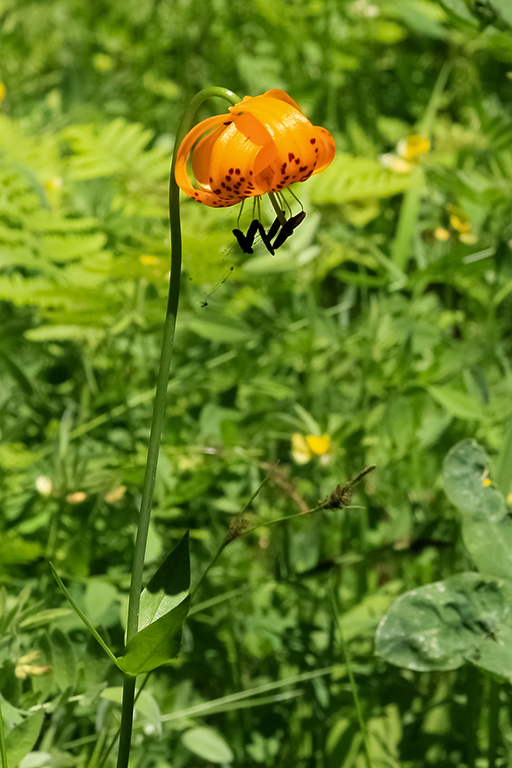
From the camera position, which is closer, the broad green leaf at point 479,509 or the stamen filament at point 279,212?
the stamen filament at point 279,212

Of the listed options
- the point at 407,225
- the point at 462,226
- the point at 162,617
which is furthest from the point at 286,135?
the point at 462,226

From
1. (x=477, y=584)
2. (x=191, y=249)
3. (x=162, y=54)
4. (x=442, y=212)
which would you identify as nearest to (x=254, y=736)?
(x=477, y=584)

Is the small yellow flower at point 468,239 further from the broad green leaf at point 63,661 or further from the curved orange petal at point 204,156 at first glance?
the broad green leaf at point 63,661

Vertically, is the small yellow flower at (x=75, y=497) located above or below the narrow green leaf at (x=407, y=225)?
below

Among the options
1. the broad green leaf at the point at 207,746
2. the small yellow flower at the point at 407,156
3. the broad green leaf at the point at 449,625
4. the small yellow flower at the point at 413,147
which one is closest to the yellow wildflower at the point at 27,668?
the broad green leaf at the point at 207,746

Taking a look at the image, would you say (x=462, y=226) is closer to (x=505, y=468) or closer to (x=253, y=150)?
(x=505, y=468)

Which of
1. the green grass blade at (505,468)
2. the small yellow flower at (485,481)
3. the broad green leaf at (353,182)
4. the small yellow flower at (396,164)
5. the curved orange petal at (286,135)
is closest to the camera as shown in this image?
the curved orange petal at (286,135)

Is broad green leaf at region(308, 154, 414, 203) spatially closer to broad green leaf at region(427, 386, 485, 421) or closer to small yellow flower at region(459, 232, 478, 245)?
small yellow flower at region(459, 232, 478, 245)
